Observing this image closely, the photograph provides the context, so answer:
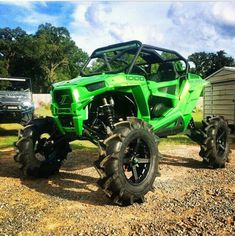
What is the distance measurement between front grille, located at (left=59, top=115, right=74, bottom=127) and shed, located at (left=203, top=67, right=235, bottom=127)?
1131 cm

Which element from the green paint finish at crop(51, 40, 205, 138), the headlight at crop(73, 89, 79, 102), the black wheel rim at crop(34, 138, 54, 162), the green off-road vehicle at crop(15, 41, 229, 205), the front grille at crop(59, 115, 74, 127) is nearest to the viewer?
the green off-road vehicle at crop(15, 41, 229, 205)

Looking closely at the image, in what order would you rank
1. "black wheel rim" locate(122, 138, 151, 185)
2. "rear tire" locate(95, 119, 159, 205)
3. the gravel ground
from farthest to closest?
"black wheel rim" locate(122, 138, 151, 185)
"rear tire" locate(95, 119, 159, 205)
the gravel ground

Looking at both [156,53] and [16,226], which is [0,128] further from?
[16,226]

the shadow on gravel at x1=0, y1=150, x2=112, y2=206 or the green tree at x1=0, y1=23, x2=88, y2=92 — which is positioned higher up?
the green tree at x1=0, y1=23, x2=88, y2=92

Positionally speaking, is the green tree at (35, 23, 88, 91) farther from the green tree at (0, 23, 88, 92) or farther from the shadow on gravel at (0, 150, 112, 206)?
the shadow on gravel at (0, 150, 112, 206)

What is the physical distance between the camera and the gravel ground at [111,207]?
4.33 metres

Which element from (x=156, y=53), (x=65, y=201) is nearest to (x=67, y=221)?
(x=65, y=201)

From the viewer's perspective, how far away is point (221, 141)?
27.3ft

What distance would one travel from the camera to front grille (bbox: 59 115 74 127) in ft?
19.3

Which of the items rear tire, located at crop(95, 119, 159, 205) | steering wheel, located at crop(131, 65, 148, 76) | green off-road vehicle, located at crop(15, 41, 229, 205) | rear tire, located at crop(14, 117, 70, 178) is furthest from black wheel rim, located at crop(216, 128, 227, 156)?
rear tire, located at crop(14, 117, 70, 178)

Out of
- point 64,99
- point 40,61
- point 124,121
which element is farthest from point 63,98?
point 40,61

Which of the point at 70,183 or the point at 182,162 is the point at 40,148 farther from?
the point at 182,162

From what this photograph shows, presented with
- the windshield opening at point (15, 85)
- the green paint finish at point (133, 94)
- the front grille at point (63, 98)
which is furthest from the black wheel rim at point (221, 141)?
the windshield opening at point (15, 85)

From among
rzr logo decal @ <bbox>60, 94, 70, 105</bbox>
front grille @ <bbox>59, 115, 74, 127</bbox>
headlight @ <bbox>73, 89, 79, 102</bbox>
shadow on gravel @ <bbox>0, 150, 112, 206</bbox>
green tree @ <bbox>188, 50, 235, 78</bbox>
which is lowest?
shadow on gravel @ <bbox>0, 150, 112, 206</bbox>
